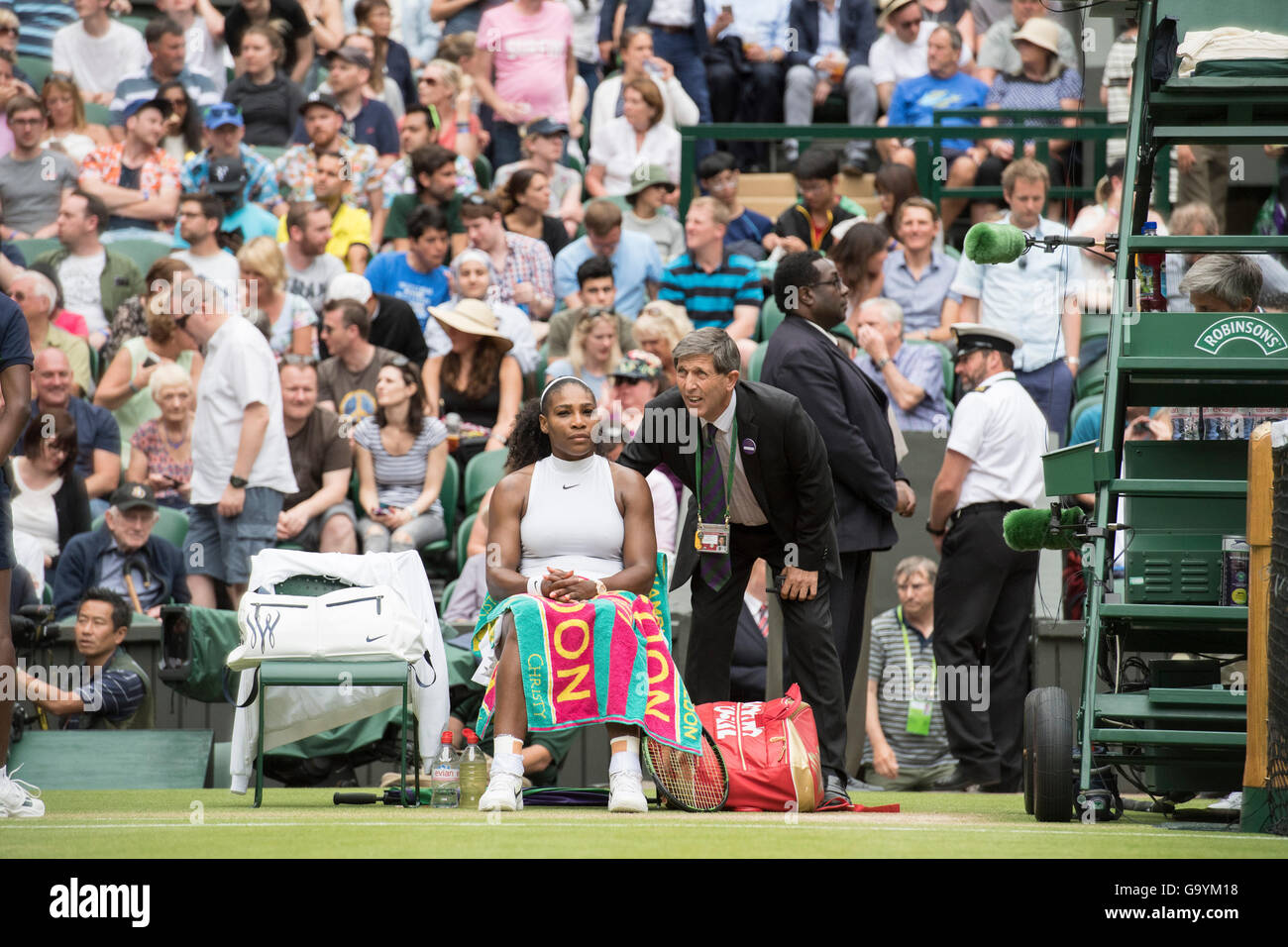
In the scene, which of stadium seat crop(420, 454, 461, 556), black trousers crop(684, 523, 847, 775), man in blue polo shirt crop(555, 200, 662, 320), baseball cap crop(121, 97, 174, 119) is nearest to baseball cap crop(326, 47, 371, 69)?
baseball cap crop(121, 97, 174, 119)

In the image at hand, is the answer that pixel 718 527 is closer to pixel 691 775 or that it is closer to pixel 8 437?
pixel 691 775

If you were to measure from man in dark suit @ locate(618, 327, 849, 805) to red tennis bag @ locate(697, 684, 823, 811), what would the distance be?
12.8 inches

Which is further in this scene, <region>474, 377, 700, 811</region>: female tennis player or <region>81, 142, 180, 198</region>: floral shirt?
<region>81, 142, 180, 198</region>: floral shirt

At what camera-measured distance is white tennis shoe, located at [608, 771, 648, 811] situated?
22.5 feet

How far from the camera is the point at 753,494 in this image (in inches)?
307

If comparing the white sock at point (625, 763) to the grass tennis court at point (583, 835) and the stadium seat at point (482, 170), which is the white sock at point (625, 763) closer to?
the grass tennis court at point (583, 835)

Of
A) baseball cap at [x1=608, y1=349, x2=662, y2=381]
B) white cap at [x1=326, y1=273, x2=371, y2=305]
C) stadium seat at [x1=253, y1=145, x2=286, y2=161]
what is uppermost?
stadium seat at [x1=253, y1=145, x2=286, y2=161]

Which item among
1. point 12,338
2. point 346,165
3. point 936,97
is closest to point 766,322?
point 346,165

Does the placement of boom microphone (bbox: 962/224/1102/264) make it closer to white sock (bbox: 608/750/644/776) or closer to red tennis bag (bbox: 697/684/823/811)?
red tennis bag (bbox: 697/684/823/811)

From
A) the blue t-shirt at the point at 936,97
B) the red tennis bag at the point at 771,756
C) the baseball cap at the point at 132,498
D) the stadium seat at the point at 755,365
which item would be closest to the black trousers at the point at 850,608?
the red tennis bag at the point at 771,756

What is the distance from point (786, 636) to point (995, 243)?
73.9 inches

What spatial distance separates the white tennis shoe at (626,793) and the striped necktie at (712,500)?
3.68 ft

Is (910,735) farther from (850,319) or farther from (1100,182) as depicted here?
(1100,182)

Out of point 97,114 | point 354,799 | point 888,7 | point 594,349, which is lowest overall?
point 354,799
